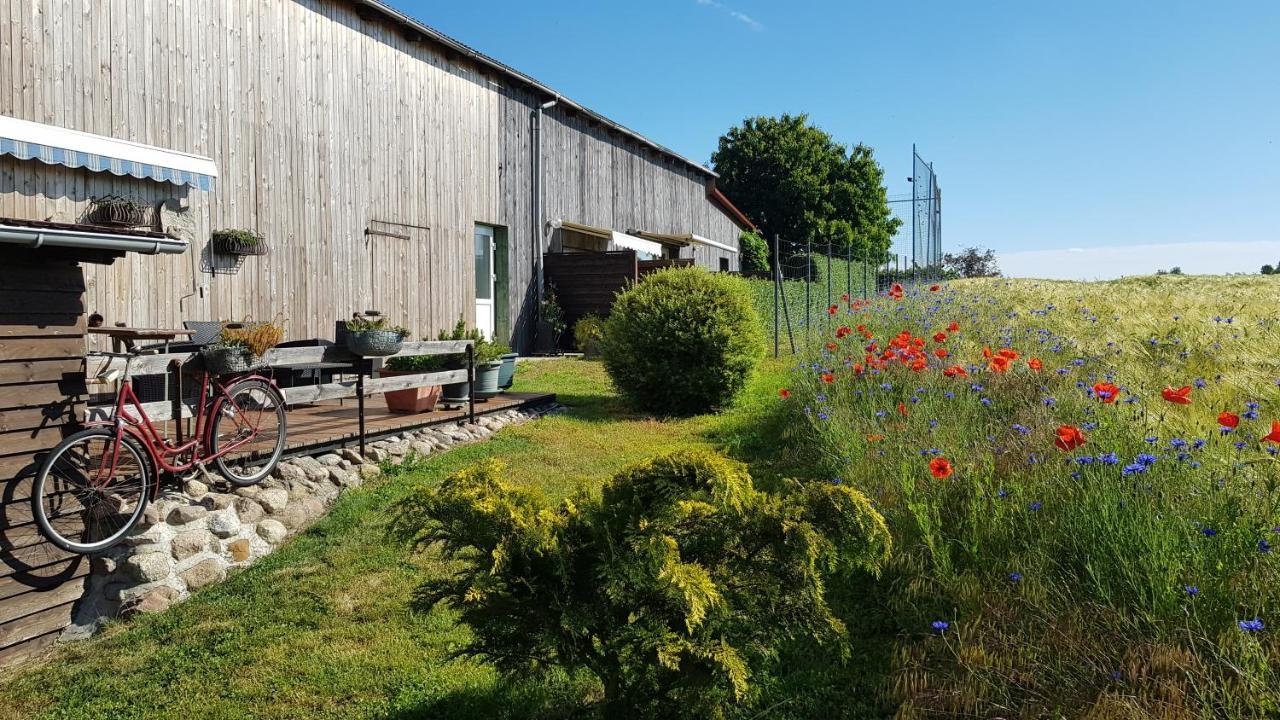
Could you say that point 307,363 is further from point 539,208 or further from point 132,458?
point 539,208

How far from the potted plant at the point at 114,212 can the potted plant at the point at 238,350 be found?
3.32m

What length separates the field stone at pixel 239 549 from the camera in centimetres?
482

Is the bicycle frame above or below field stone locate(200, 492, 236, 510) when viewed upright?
above

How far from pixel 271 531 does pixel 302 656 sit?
176 centimetres

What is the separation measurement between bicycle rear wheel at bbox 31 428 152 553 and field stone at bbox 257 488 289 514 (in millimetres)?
737

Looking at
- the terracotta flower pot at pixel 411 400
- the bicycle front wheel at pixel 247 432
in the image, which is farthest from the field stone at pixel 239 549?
the terracotta flower pot at pixel 411 400

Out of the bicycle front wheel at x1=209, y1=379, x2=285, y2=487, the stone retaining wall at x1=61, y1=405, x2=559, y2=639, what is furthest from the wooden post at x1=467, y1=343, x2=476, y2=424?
the bicycle front wheel at x1=209, y1=379, x2=285, y2=487

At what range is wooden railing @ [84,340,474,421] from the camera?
4852 millimetres

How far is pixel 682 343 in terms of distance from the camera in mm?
8711

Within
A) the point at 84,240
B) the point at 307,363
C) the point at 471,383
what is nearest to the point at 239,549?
the point at 307,363

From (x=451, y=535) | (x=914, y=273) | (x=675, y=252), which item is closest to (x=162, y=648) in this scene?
(x=451, y=535)

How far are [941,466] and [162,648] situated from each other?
3752 mm

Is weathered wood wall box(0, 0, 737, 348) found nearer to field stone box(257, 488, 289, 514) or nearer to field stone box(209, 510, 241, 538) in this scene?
field stone box(257, 488, 289, 514)

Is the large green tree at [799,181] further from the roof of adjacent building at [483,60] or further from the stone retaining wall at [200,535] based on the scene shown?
the stone retaining wall at [200,535]
